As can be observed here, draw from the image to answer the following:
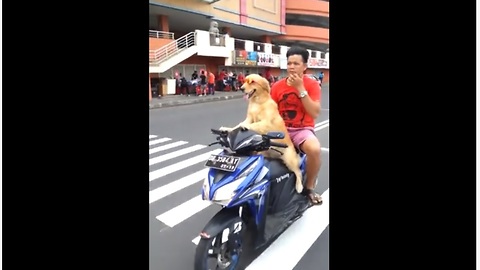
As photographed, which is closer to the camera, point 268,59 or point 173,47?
point 173,47

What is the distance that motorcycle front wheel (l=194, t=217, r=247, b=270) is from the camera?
1.35 metres

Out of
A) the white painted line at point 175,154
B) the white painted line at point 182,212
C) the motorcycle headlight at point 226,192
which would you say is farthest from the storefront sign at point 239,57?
the white painted line at point 175,154

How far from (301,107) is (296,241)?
685mm

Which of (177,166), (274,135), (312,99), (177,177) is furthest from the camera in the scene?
(177,166)

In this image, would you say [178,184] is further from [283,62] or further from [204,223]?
[283,62]

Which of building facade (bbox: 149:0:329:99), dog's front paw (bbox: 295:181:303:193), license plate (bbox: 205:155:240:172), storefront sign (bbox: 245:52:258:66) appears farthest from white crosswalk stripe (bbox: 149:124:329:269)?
storefront sign (bbox: 245:52:258:66)

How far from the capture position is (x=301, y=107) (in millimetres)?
1736

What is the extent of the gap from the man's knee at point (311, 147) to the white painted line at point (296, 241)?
24 cm

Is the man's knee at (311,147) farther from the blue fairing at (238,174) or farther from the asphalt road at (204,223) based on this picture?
the blue fairing at (238,174)

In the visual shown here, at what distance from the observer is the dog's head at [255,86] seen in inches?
59.4

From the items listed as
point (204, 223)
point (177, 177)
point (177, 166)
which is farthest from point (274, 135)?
point (177, 166)

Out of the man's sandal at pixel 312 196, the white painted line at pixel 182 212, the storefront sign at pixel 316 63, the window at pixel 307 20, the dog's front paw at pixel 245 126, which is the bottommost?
the white painted line at pixel 182 212
